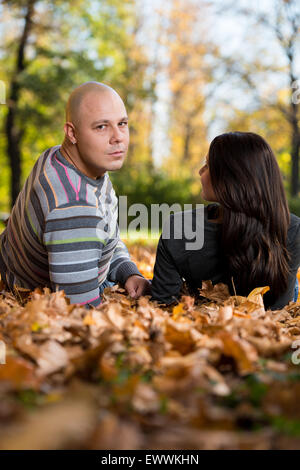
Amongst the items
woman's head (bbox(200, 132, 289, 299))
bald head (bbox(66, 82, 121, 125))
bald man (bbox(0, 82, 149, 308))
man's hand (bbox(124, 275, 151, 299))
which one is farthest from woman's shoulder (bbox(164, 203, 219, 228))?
bald head (bbox(66, 82, 121, 125))

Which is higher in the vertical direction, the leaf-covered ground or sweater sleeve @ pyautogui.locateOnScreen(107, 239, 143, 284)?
sweater sleeve @ pyautogui.locateOnScreen(107, 239, 143, 284)

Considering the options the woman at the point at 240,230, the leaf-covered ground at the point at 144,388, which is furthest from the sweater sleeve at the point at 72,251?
the leaf-covered ground at the point at 144,388

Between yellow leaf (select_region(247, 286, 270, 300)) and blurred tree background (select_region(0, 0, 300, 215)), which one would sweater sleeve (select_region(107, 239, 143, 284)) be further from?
blurred tree background (select_region(0, 0, 300, 215))

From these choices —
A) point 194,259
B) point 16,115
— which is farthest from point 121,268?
point 16,115

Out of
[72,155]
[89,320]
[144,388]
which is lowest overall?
[144,388]

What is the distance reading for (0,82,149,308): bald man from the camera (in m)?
2.27

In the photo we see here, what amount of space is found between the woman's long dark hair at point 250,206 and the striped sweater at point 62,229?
0.65 meters

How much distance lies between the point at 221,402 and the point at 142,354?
327 mm

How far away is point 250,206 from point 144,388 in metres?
1.51

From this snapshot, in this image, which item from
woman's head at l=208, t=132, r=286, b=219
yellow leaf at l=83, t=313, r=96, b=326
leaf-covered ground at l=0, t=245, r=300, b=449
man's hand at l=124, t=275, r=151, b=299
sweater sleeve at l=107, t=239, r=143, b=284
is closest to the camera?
leaf-covered ground at l=0, t=245, r=300, b=449

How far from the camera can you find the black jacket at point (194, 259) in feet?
8.19

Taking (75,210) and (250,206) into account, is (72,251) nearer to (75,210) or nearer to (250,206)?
(75,210)

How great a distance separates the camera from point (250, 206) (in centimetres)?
238

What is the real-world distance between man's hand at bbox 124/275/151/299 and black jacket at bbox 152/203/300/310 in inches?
8.2
